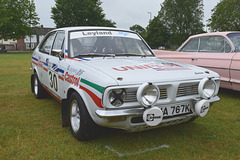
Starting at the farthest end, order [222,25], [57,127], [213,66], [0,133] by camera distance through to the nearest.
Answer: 1. [222,25]
2. [213,66]
3. [57,127]
4. [0,133]

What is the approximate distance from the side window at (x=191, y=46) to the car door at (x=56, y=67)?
13.5 ft

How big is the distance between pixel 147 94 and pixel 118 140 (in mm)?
976

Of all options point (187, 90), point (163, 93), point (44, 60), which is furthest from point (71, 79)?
point (44, 60)

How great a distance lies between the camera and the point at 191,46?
6781 mm

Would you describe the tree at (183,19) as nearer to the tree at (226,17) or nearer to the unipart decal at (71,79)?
the tree at (226,17)

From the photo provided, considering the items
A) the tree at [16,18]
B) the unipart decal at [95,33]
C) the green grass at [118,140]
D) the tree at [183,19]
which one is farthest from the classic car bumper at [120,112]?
the tree at [183,19]

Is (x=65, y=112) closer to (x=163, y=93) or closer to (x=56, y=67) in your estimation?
(x=56, y=67)

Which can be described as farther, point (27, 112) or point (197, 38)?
point (197, 38)

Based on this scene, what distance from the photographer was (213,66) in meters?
5.64

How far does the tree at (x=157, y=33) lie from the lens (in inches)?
2178

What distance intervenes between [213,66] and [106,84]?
13.6ft

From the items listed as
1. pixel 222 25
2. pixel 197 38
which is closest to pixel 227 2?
pixel 222 25

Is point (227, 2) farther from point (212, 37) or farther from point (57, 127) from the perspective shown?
point (57, 127)

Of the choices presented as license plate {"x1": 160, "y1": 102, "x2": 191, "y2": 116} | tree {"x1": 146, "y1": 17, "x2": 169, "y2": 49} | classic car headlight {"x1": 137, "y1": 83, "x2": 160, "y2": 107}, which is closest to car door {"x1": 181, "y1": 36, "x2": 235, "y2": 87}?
license plate {"x1": 160, "y1": 102, "x2": 191, "y2": 116}
